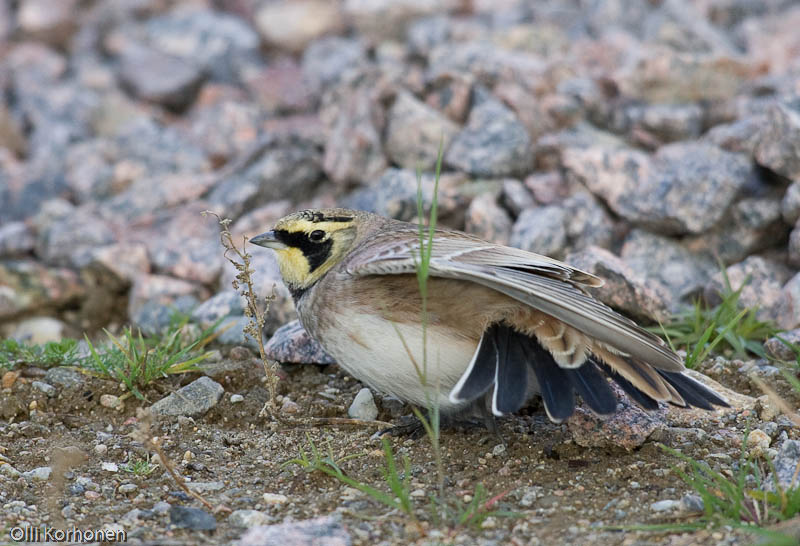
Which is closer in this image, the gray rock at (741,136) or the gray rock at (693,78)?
the gray rock at (741,136)

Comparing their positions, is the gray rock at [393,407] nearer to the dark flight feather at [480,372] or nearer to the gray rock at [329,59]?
the dark flight feather at [480,372]

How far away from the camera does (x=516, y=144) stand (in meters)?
6.78

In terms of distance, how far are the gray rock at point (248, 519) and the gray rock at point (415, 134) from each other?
3865mm

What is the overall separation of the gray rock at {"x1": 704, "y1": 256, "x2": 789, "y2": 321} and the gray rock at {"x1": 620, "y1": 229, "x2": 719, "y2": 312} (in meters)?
0.18

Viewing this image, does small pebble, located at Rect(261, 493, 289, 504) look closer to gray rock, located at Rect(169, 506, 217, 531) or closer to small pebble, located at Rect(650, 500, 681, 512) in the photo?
gray rock, located at Rect(169, 506, 217, 531)

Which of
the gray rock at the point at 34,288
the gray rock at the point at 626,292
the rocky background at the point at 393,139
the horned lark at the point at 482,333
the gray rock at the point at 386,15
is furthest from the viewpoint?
the gray rock at the point at 386,15

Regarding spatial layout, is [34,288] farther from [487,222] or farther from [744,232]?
[744,232]

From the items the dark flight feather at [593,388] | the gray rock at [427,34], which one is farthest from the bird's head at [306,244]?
the gray rock at [427,34]

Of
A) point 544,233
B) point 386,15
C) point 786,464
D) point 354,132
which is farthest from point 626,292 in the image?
point 386,15

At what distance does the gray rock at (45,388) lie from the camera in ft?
15.6

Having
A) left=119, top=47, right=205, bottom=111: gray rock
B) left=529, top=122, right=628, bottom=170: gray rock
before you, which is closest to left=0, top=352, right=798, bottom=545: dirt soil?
left=529, top=122, right=628, bottom=170: gray rock

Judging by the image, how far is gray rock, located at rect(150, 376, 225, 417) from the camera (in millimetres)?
4645

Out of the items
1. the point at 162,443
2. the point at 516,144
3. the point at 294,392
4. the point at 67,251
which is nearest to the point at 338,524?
the point at 162,443

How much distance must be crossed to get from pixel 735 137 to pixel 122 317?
4532mm
